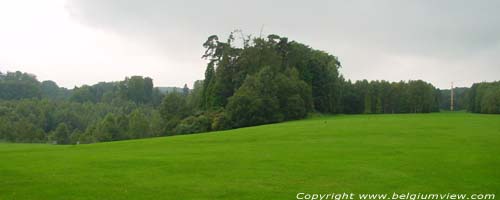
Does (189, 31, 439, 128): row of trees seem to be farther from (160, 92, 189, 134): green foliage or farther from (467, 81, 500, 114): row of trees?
(467, 81, 500, 114): row of trees

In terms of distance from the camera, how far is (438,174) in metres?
19.3

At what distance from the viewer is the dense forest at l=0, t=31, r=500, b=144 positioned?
252ft

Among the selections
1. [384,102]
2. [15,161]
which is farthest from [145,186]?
[384,102]

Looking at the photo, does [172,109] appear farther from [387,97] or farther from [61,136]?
[387,97]

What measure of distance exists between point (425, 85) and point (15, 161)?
105489 millimetres

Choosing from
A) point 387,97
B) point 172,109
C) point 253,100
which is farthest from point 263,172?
point 387,97

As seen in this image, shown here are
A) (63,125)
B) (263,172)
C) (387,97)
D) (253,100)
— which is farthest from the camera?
(387,97)

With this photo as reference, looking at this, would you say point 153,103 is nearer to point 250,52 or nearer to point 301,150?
point 250,52

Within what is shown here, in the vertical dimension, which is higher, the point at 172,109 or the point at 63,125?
the point at 172,109

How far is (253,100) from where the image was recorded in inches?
2928

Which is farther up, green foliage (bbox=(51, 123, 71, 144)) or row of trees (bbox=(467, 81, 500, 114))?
row of trees (bbox=(467, 81, 500, 114))

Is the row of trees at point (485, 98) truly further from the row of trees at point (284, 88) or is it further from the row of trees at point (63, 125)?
the row of trees at point (63, 125)

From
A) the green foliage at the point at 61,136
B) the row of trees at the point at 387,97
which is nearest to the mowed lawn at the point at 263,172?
the row of trees at the point at 387,97

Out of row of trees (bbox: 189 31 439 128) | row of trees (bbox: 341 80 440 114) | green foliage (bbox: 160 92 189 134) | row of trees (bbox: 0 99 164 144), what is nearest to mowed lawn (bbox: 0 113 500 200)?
row of trees (bbox: 189 31 439 128)
